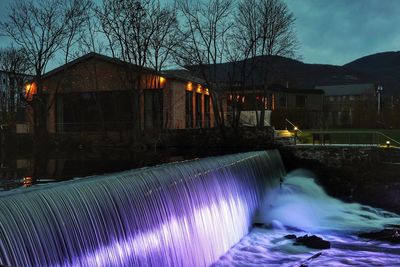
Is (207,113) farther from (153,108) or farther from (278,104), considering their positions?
(278,104)

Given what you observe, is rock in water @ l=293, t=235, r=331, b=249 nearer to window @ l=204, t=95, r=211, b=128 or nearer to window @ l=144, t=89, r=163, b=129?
A: window @ l=144, t=89, r=163, b=129

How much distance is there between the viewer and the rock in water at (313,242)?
12352mm

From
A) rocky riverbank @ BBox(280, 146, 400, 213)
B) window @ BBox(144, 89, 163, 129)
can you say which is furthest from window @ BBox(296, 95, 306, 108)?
rocky riverbank @ BBox(280, 146, 400, 213)

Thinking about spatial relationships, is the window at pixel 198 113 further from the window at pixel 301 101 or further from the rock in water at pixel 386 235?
the window at pixel 301 101

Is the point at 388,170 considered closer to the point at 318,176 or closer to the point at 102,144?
the point at 318,176

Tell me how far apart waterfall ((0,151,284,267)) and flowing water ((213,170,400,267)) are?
0.66 m

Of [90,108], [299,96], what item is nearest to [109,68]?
[90,108]

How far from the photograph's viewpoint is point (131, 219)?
27.5 ft

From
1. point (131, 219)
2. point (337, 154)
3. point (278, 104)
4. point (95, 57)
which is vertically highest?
point (95, 57)

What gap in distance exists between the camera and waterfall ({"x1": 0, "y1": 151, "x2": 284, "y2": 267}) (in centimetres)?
622

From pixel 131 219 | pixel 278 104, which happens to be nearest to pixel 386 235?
pixel 131 219

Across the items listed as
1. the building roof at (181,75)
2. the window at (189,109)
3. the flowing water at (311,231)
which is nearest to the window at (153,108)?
the building roof at (181,75)

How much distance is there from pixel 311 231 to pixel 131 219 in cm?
760

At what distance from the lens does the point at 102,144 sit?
34.5 m
